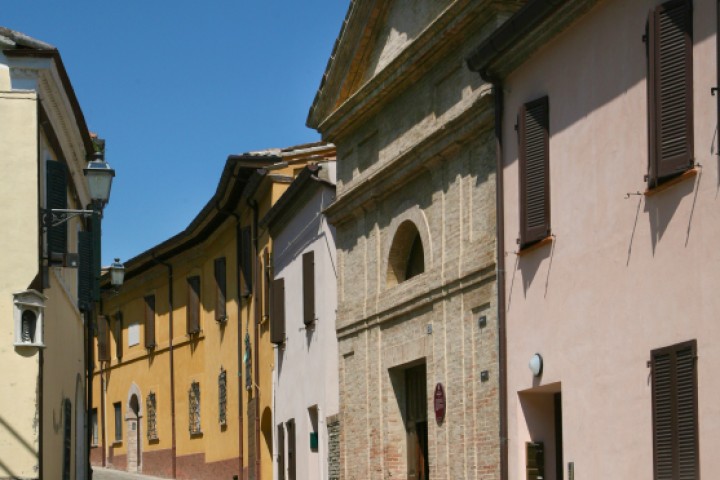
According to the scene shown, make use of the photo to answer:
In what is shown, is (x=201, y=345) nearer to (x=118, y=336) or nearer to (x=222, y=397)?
(x=222, y=397)

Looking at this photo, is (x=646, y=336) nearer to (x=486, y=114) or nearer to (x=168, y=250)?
(x=486, y=114)

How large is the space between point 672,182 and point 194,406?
A: 94.5 ft

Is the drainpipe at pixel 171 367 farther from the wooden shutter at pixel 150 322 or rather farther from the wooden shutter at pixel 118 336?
the wooden shutter at pixel 118 336

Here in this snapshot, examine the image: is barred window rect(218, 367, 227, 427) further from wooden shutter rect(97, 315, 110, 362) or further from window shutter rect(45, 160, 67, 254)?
window shutter rect(45, 160, 67, 254)

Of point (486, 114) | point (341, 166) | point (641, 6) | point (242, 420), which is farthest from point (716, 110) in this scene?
point (242, 420)

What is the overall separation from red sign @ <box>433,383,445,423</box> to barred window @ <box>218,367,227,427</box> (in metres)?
17.5

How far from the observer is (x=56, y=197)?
21.0 m

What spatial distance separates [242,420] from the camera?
36438 mm

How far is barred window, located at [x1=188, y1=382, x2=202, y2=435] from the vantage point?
135 feet

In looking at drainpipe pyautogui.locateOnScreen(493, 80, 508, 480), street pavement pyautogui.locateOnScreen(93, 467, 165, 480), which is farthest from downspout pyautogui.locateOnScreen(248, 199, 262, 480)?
drainpipe pyautogui.locateOnScreen(493, 80, 508, 480)

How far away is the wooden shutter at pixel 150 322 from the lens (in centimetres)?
4544

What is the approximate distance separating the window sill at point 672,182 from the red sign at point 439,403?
7117mm

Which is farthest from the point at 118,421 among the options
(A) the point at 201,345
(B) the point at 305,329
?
(B) the point at 305,329

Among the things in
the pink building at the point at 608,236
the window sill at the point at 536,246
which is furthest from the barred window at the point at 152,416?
the window sill at the point at 536,246
